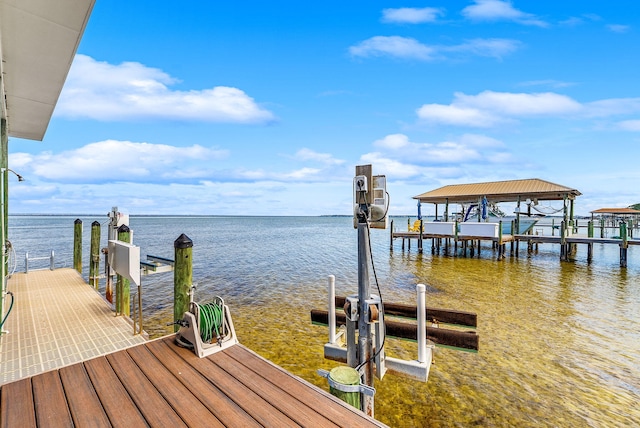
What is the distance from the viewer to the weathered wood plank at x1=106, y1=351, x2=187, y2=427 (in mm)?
2562

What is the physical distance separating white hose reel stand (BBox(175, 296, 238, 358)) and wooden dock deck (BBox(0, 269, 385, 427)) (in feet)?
0.32

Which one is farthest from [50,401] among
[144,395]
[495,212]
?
[495,212]

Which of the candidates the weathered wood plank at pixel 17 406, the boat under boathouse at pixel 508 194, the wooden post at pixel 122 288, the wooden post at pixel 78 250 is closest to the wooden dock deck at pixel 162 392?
the weathered wood plank at pixel 17 406

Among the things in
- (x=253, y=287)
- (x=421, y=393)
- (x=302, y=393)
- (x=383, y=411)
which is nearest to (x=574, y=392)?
(x=421, y=393)

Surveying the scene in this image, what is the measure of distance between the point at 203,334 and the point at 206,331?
5 centimetres

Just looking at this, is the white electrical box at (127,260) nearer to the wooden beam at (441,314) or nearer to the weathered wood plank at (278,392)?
the weathered wood plank at (278,392)

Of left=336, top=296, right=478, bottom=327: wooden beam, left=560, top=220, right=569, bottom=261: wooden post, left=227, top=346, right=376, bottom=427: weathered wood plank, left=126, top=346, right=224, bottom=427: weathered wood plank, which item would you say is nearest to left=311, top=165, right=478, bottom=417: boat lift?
left=336, top=296, right=478, bottom=327: wooden beam

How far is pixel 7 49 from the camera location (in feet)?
14.0

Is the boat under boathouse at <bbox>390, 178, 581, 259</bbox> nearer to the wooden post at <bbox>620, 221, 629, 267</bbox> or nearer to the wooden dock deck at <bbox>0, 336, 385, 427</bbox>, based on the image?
the wooden post at <bbox>620, 221, 629, 267</bbox>

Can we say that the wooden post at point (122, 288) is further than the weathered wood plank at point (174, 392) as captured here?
Yes

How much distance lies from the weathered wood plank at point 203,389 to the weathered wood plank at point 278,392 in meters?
0.26

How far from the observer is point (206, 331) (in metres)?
3.96

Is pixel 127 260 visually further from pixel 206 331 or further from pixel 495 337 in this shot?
pixel 495 337

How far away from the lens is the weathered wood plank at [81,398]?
2.55 m
